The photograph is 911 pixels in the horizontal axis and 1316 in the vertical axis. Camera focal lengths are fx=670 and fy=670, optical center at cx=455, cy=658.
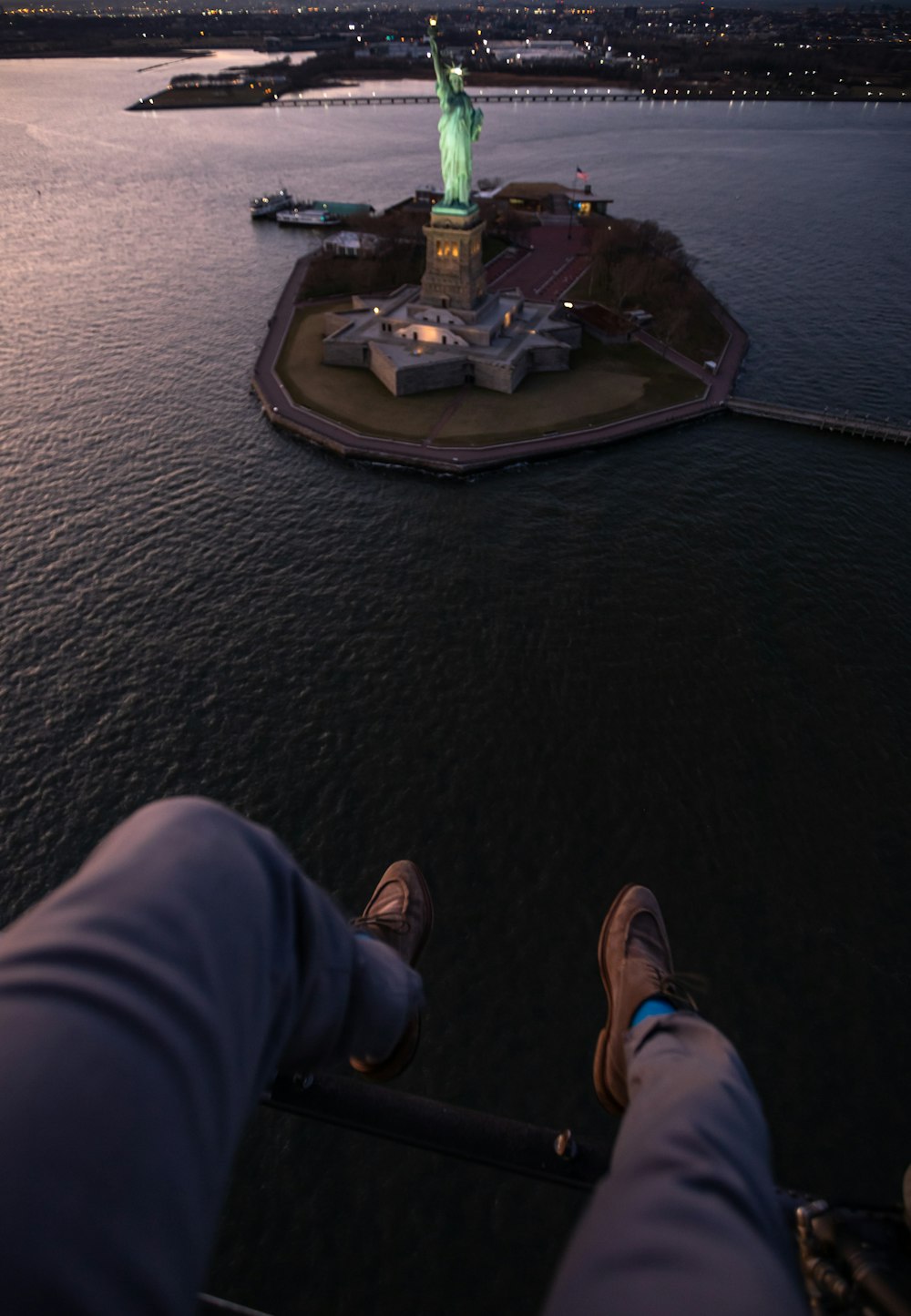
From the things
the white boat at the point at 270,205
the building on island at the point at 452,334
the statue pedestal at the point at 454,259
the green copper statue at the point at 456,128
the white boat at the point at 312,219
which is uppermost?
the white boat at the point at 270,205

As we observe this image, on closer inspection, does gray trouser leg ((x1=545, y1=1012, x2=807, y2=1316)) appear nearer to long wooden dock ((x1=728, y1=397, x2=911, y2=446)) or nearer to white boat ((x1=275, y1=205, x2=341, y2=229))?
long wooden dock ((x1=728, y1=397, x2=911, y2=446))

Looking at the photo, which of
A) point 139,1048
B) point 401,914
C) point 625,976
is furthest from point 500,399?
point 139,1048

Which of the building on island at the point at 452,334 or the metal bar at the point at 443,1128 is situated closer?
the metal bar at the point at 443,1128

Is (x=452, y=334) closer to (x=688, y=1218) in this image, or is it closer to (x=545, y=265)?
(x=545, y=265)

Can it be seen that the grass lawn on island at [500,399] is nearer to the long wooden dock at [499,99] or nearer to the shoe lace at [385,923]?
the shoe lace at [385,923]

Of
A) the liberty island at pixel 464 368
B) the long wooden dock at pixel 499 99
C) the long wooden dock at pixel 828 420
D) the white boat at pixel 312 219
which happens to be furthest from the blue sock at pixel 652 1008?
the long wooden dock at pixel 499 99

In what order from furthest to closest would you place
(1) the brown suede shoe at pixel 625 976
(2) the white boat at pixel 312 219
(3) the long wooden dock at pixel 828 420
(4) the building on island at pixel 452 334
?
(2) the white boat at pixel 312 219 → (4) the building on island at pixel 452 334 → (3) the long wooden dock at pixel 828 420 → (1) the brown suede shoe at pixel 625 976

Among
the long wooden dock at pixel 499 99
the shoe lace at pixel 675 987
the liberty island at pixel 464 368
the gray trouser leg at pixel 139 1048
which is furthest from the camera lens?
the long wooden dock at pixel 499 99

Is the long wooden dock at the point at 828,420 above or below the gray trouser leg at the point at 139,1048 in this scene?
below
